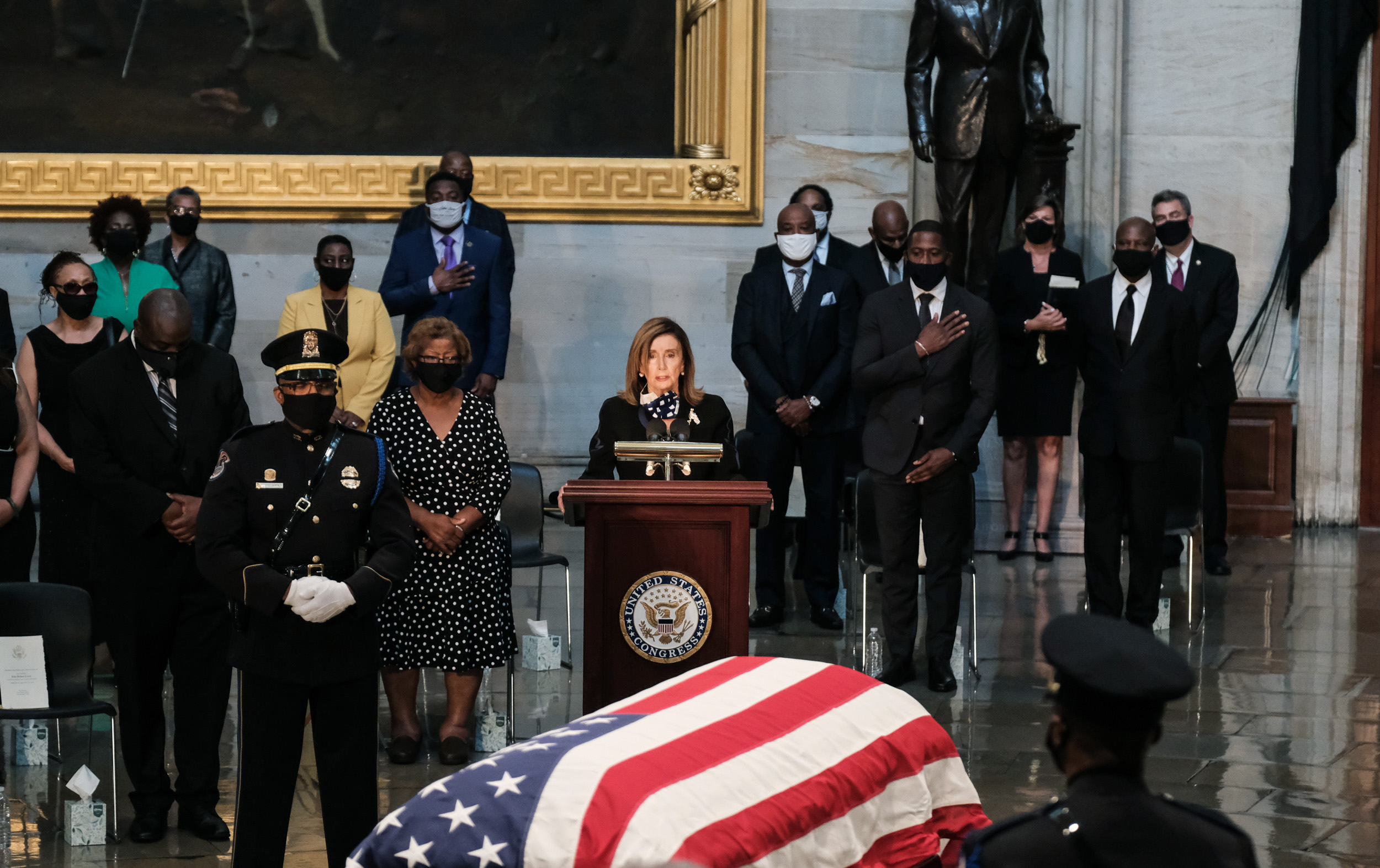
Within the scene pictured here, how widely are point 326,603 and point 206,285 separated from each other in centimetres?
484

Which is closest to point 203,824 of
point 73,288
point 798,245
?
point 73,288

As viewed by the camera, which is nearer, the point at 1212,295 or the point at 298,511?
the point at 298,511

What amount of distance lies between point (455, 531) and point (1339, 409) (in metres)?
7.70

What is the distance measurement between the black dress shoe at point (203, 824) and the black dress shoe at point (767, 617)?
10.7 ft

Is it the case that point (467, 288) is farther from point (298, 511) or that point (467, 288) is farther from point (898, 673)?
point (298, 511)

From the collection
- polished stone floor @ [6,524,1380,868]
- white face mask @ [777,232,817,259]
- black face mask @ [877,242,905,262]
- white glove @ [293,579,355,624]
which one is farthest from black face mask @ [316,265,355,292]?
white glove @ [293,579,355,624]

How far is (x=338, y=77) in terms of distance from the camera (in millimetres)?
11086

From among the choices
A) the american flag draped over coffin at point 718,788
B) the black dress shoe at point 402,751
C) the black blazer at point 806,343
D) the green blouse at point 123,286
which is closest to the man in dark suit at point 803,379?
the black blazer at point 806,343

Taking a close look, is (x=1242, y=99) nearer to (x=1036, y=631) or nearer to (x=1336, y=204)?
(x=1336, y=204)

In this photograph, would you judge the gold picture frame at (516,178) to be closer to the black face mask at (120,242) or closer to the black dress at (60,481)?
the black face mask at (120,242)

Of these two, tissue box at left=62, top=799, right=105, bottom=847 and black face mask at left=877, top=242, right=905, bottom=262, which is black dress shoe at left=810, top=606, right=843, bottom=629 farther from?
tissue box at left=62, top=799, right=105, bottom=847

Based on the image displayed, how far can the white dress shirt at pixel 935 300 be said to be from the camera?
686cm

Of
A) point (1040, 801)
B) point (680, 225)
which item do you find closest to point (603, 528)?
point (1040, 801)

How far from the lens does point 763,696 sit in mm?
4289
